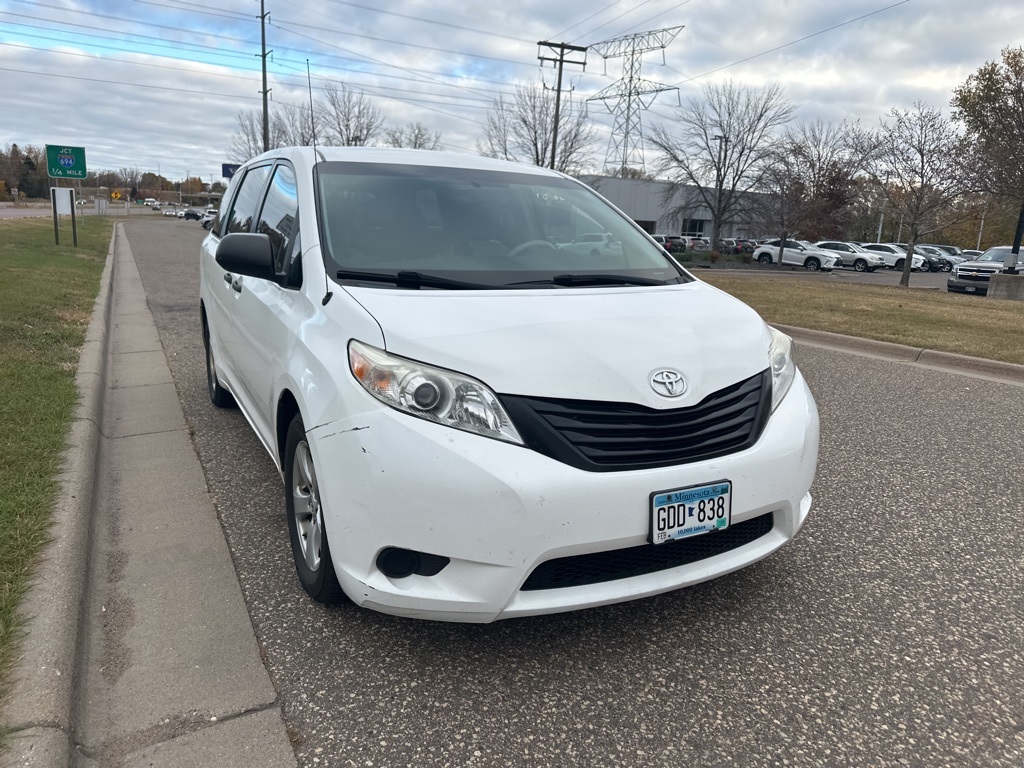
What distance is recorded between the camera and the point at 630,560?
2342 millimetres

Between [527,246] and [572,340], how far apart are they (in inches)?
41.5

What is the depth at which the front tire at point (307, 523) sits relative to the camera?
2553 millimetres

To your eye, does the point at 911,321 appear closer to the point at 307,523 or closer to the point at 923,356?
the point at 923,356

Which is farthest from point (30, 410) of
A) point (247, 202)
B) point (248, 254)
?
point (248, 254)

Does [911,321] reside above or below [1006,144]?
below

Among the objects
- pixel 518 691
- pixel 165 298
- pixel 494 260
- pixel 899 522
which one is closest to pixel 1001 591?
pixel 899 522

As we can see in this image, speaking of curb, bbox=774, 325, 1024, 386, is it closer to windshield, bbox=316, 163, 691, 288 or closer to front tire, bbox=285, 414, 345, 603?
windshield, bbox=316, 163, 691, 288

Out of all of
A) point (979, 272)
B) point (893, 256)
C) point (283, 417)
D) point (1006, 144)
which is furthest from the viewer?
point (893, 256)

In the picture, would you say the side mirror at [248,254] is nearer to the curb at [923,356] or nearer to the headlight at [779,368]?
the headlight at [779,368]

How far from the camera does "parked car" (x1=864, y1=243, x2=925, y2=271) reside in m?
42.3

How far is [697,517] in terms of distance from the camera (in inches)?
90.7

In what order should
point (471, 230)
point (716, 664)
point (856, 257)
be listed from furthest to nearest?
point (856, 257) → point (471, 230) → point (716, 664)

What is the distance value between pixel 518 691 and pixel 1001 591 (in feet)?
6.91

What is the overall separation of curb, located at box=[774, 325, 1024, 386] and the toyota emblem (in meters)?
6.37
